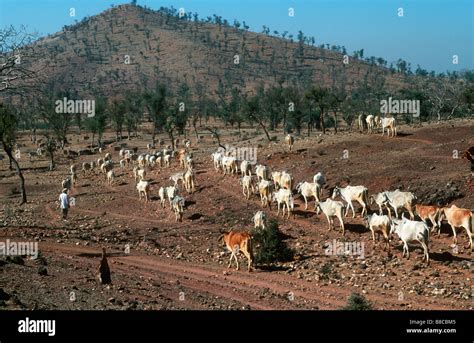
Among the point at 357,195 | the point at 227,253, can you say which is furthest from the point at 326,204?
the point at 227,253

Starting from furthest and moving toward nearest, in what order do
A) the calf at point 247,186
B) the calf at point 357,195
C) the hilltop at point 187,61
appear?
the hilltop at point 187,61 → the calf at point 247,186 → the calf at point 357,195

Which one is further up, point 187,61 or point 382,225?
point 187,61

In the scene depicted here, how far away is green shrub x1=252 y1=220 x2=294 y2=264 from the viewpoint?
53.1ft

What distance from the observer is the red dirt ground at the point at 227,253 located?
12.3 metres

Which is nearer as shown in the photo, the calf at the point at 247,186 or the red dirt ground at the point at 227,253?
the red dirt ground at the point at 227,253

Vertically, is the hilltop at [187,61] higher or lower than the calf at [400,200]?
higher

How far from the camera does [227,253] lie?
57.4 ft

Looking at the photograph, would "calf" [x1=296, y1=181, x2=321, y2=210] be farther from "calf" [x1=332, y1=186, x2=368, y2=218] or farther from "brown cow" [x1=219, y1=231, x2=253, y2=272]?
"brown cow" [x1=219, y1=231, x2=253, y2=272]

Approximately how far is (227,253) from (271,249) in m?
1.77

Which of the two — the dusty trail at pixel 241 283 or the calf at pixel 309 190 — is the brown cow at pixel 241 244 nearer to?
the dusty trail at pixel 241 283

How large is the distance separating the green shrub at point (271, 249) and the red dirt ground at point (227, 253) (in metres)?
0.39

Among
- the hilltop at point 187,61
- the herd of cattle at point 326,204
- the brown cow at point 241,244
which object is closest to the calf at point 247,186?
the herd of cattle at point 326,204

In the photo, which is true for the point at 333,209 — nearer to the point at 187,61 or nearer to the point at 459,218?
the point at 459,218

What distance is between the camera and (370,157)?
1078 inches
